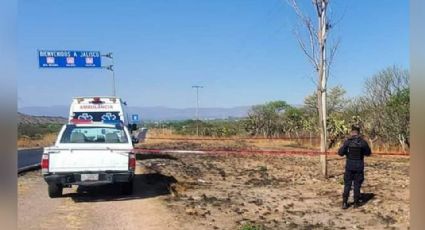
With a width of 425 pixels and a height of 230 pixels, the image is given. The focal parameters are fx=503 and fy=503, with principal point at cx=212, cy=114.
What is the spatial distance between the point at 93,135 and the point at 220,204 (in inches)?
134

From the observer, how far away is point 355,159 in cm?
837

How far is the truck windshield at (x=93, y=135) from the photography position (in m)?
9.98

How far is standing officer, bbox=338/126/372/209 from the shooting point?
8312 millimetres

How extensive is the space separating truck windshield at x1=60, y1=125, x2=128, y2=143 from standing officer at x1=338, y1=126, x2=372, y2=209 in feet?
14.2

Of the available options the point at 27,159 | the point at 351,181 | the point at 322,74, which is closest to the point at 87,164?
the point at 351,181

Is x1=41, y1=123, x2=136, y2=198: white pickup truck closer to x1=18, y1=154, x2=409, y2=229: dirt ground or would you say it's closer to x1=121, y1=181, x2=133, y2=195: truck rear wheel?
x1=121, y1=181, x2=133, y2=195: truck rear wheel

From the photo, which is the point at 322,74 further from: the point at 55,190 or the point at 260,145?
the point at 260,145

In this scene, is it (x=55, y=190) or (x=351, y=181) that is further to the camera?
(x=55, y=190)

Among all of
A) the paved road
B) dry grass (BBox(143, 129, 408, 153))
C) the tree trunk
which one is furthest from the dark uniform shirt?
dry grass (BBox(143, 129, 408, 153))

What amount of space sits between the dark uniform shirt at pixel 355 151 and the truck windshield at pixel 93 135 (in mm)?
4324

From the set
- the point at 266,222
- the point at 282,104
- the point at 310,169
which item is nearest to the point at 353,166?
the point at 266,222

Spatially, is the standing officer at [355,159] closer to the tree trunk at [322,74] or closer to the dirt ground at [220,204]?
the dirt ground at [220,204]

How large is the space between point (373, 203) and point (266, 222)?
100 inches

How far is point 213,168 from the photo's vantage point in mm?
16047
